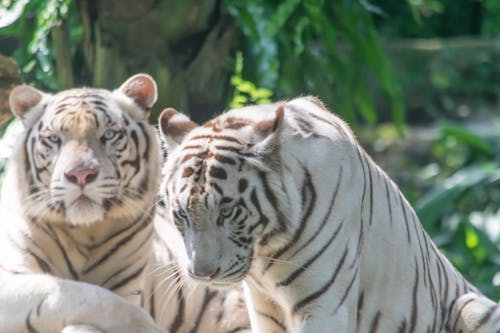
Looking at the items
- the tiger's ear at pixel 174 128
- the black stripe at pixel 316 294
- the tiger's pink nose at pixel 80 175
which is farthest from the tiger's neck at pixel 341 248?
the tiger's pink nose at pixel 80 175

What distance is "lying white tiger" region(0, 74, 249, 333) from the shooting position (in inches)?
169

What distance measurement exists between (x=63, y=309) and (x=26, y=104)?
0.92 meters

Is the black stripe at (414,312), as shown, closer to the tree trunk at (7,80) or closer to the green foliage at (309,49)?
the tree trunk at (7,80)

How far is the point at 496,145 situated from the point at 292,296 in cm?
811

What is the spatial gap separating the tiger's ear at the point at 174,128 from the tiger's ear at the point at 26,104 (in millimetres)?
729

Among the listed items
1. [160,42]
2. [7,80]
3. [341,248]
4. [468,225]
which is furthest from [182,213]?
[468,225]

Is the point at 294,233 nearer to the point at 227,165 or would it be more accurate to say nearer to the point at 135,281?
the point at 227,165

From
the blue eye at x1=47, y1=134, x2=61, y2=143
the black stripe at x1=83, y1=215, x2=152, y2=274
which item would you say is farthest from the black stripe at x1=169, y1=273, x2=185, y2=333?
the blue eye at x1=47, y1=134, x2=61, y2=143

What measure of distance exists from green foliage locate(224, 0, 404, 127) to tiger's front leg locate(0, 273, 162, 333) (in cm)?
248

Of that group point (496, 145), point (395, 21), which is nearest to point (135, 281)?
point (496, 145)

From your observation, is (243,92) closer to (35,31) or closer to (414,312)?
(35,31)

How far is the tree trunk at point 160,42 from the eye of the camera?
254 inches

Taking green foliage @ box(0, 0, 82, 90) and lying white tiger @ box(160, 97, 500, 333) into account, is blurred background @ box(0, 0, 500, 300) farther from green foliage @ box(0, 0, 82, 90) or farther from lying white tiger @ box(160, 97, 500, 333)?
lying white tiger @ box(160, 97, 500, 333)

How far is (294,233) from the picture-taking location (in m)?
3.94
